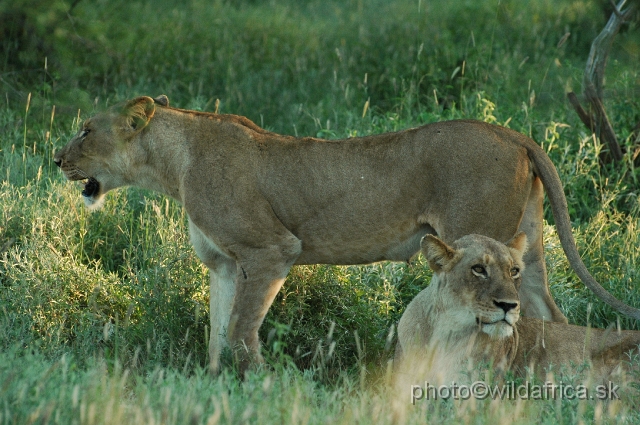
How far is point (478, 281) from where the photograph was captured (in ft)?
14.7

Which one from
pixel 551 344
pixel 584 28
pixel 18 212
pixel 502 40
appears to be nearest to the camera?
pixel 551 344

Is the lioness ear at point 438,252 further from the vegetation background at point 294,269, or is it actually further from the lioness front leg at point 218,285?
the lioness front leg at point 218,285

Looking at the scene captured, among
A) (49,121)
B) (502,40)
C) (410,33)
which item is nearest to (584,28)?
(502,40)

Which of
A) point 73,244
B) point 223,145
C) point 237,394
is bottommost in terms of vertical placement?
point 73,244

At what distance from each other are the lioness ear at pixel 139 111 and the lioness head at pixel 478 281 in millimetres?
1844

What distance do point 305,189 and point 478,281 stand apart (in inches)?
51.2

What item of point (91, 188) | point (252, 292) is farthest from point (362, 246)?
point (91, 188)

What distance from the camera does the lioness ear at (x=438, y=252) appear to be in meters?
4.55

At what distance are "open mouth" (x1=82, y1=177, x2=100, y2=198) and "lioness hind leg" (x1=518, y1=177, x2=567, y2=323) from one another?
2398 millimetres

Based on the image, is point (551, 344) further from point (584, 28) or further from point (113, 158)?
point (584, 28)

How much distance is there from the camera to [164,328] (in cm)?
580

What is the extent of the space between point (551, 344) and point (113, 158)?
2.60 meters
